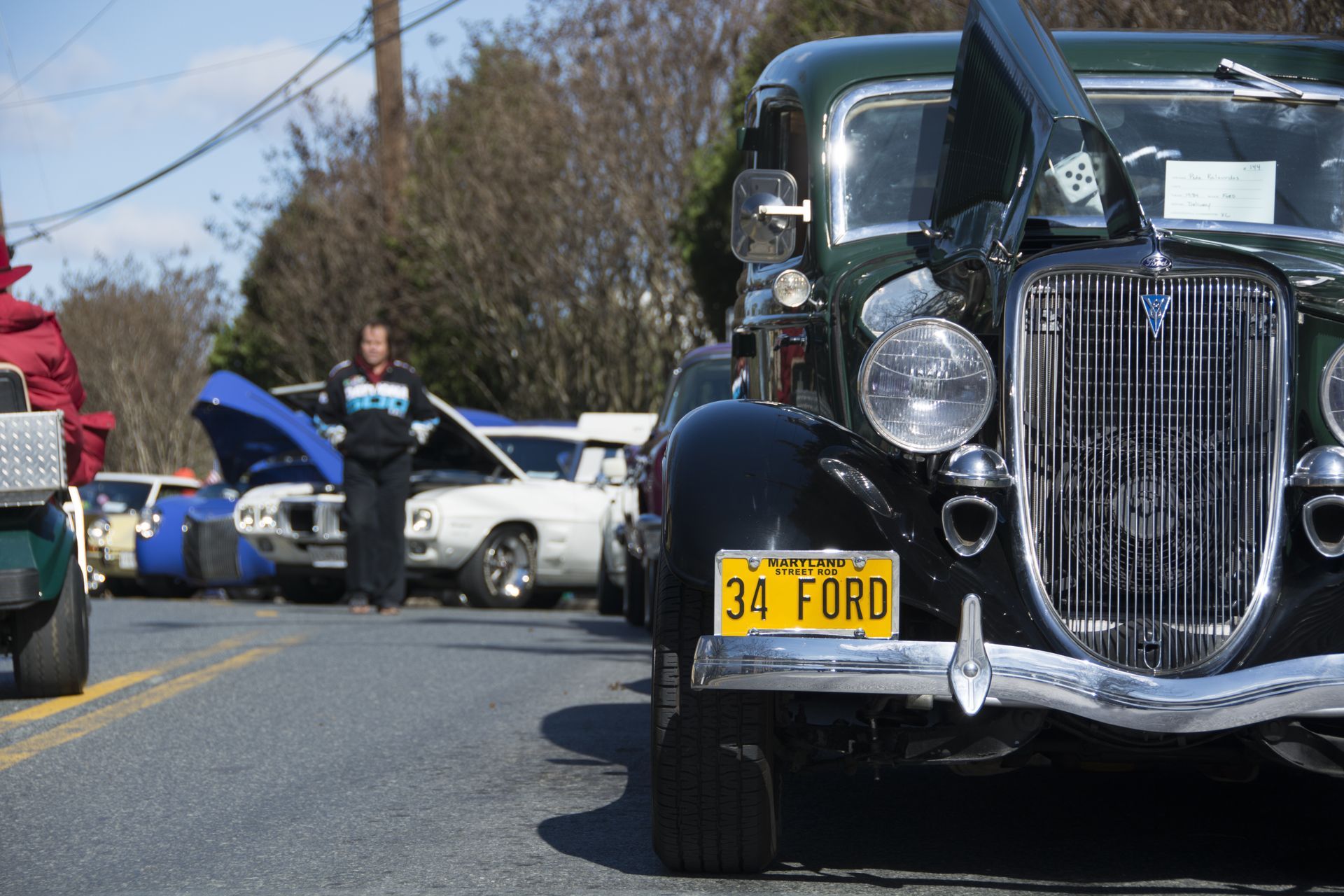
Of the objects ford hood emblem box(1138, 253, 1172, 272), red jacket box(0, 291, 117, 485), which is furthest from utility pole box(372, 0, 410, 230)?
ford hood emblem box(1138, 253, 1172, 272)

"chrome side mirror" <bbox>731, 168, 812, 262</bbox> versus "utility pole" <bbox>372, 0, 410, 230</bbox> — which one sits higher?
"utility pole" <bbox>372, 0, 410, 230</bbox>

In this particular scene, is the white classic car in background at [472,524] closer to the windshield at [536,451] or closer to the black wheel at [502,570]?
the black wheel at [502,570]

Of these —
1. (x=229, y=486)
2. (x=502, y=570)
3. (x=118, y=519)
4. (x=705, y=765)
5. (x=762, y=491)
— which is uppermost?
(x=762, y=491)

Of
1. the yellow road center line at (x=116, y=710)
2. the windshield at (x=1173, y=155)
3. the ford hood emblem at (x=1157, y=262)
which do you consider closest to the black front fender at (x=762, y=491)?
the ford hood emblem at (x=1157, y=262)

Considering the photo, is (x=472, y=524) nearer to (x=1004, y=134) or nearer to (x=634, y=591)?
(x=634, y=591)

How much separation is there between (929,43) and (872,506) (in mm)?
2264

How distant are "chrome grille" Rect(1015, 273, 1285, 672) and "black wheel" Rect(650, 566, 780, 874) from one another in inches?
29.4

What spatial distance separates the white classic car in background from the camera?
14.0 metres

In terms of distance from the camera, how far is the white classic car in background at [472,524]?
46.0ft

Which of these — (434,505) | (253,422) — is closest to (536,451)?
(434,505)

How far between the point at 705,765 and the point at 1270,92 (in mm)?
2831

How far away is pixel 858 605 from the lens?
3797 mm

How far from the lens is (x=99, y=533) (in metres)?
19.3

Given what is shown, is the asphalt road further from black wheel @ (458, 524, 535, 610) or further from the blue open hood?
black wheel @ (458, 524, 535, 610)
